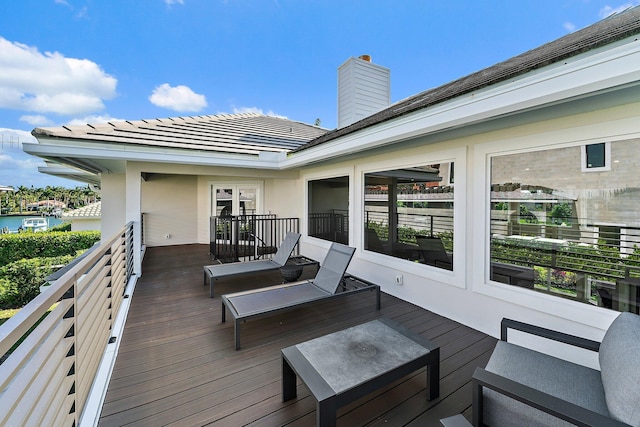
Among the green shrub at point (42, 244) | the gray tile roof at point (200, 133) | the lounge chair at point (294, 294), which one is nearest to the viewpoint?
the lounge chair at point (294, 294)

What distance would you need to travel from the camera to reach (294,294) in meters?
4.19

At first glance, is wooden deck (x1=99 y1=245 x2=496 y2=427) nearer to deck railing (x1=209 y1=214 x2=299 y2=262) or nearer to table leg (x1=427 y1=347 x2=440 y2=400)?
table leg (x1=427 y1=347 x2=440 y2=400)

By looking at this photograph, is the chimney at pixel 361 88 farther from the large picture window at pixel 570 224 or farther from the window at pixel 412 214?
the large picture window at pixel 570 224

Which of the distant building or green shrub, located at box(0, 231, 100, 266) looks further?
the distant building

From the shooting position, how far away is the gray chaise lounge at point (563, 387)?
146 cm

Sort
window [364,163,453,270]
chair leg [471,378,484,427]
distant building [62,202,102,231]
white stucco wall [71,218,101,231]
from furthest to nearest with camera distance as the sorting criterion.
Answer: white stucco wall [71,218,101,231]
distant building [62,202,102,231]
window [364,163,453,270]
chair leg [471,378,484,427]

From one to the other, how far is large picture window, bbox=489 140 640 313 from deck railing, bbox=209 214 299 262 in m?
5.56

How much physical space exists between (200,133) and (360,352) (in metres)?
7.28

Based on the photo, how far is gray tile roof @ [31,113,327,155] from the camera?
589cm

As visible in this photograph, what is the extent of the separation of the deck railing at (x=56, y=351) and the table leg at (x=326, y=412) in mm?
1498

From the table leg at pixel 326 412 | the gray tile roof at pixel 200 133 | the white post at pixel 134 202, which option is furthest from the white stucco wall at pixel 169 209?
the table leg at pixel 326 412

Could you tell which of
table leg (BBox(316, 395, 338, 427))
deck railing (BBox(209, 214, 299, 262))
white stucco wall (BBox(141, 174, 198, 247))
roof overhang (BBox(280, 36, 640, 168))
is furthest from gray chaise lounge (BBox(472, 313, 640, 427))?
white stucco wall (BBox(141, 174, 198, 247))

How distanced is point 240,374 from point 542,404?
2.44 meters

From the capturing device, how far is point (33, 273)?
10125 millimetres
